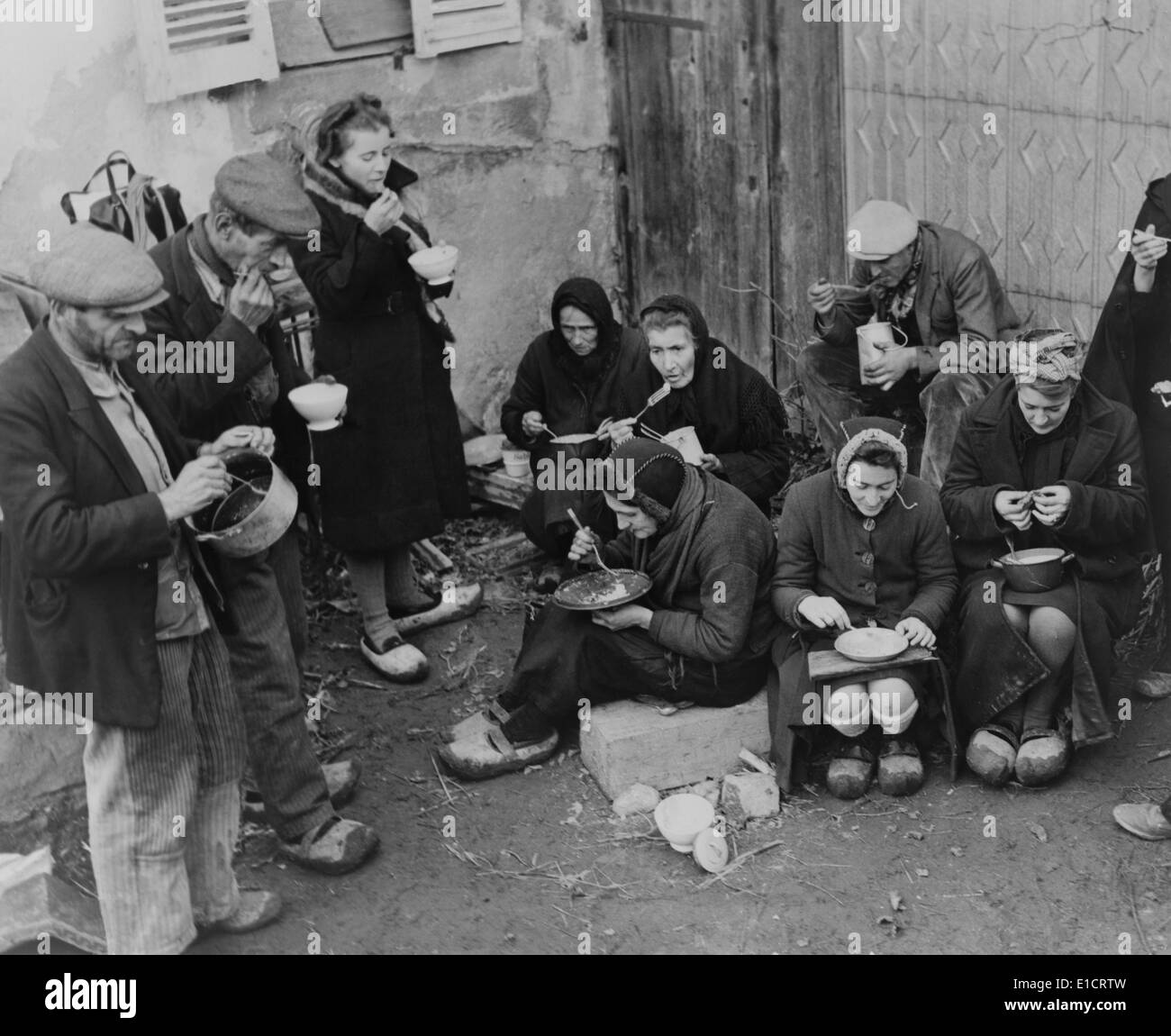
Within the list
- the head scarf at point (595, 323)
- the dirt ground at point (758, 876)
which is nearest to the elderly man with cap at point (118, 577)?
the dirt ground at point (758, 876)

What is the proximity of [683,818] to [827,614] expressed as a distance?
0.82 metres

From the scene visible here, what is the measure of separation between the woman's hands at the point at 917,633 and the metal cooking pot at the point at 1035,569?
34cm

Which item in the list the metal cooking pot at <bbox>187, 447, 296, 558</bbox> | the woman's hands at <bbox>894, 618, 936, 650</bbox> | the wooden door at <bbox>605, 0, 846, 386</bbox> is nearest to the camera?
the metal cooking pot at <bbox>187, 447, 296, 558</bbox>

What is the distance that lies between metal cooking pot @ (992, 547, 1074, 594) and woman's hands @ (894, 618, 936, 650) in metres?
0.34

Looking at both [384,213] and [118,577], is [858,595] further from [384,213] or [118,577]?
[118,577]

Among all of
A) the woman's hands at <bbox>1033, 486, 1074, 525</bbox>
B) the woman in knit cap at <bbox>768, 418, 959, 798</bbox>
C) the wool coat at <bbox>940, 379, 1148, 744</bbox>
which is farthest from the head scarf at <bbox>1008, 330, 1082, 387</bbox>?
the woman in knit cap at <bbox>768, 418, 959, 798</bbox>

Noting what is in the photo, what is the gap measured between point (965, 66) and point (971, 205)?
569 millimetres

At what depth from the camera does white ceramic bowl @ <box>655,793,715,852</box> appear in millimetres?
5406

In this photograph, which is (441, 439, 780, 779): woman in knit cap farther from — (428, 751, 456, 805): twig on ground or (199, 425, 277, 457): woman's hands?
(199, 425, 277, 457): woman's hands

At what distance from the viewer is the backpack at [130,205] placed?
22.5 ft

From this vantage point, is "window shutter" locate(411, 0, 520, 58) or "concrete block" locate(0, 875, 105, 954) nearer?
"concrete block" locate(0, 875, 105, 954)

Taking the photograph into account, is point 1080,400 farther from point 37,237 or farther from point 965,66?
point 37,237

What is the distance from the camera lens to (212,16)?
7082 mm
